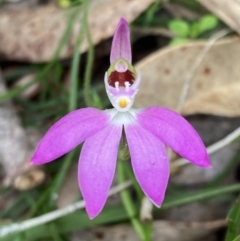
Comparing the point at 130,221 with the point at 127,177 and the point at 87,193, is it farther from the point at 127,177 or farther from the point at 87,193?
the point at 87,193

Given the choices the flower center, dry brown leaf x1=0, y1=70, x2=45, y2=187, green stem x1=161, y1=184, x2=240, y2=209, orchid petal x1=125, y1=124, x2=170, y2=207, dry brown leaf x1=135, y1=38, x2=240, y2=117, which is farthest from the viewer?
dry brown leaf x1=0, y1=70, x2=45, y2=187

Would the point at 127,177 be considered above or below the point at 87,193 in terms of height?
below

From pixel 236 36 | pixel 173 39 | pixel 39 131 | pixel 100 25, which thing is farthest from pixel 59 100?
pixel 236 36

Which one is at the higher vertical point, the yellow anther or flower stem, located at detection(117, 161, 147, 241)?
the yellow anther

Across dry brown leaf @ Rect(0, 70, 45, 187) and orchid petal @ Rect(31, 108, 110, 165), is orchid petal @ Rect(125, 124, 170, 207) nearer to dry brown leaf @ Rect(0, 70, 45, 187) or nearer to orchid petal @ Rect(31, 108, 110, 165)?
orchid petal @ Rect(31, 108, 110, 165)

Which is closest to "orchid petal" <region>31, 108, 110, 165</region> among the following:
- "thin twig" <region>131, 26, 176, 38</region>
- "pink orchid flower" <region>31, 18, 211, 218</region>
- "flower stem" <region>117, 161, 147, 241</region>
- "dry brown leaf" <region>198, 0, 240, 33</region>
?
"pink orchid flower" <region>31, 18, 211, 218</region>

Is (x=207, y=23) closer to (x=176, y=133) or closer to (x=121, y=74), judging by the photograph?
(x=121, y=74)

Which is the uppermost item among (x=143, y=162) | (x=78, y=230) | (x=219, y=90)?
(x=143, y=162)
